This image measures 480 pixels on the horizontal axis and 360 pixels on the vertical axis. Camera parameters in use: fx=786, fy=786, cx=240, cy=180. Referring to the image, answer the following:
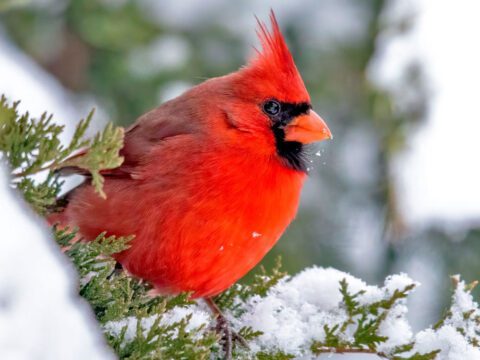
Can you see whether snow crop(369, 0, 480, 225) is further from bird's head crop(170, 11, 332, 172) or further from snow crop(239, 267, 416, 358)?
snow crop(239, 267, 416, 358)

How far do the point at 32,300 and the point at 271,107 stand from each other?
1.50m

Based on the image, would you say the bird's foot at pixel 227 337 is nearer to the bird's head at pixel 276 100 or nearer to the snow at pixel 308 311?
the snow at pixel 308 311

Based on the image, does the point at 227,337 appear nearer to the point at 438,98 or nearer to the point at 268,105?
the point at 268,105

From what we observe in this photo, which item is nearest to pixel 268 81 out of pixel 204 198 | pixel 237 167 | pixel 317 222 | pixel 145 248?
pixel 237 167

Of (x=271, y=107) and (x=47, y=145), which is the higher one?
(x=271, y=107)

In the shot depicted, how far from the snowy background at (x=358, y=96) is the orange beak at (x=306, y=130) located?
68 centimetres

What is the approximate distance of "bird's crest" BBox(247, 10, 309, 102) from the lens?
2.42 m

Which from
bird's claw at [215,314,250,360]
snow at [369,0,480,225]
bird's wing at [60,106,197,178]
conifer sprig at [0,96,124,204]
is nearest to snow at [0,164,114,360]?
conifer sprig at [0,96,124,204]

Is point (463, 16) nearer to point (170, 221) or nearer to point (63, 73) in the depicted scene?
point (63, 73)

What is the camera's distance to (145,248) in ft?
6.73

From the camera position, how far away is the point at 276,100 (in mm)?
2436

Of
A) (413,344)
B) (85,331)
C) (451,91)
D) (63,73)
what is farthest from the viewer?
(63,73)

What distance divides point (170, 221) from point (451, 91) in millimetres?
2078

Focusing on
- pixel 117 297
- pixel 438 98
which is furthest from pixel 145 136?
pixel 438 98
